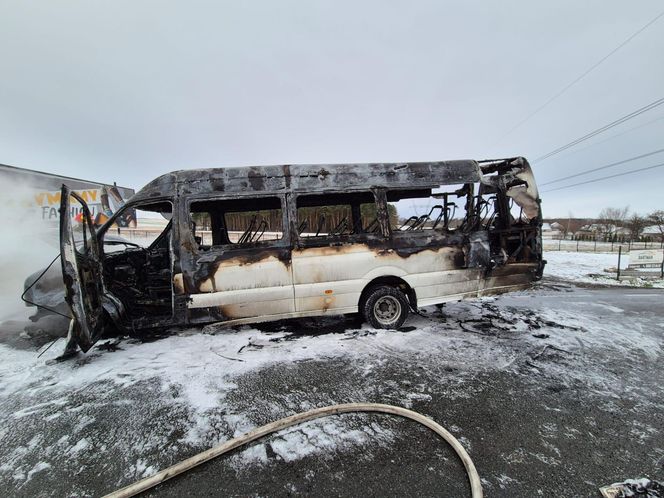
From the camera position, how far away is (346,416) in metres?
2.64

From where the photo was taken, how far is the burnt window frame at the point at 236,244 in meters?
4.32

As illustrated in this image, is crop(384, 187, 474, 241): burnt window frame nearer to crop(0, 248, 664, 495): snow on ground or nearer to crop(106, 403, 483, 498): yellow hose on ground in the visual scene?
crop(0, 248, 664, 495): snow on ground

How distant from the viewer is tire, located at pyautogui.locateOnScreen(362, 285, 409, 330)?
473 cm

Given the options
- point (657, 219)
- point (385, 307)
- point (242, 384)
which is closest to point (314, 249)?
point (385, 307)

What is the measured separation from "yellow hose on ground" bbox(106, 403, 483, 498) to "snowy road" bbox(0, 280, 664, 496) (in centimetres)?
7

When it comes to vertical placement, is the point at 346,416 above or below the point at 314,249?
below

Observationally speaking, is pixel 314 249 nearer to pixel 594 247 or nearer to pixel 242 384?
pixel 242 384

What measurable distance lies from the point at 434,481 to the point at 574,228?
312ft

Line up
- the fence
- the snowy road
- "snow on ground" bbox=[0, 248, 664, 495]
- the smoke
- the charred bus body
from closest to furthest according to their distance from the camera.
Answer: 1. the snowy road
2. "snow on ground" bbox=[0, 248, 664, 495]
3. the charred bus body
4. the smoke
5. the fence

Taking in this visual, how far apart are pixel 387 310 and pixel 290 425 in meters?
2.76

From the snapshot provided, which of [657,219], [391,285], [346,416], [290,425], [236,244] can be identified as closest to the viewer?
[290,425]

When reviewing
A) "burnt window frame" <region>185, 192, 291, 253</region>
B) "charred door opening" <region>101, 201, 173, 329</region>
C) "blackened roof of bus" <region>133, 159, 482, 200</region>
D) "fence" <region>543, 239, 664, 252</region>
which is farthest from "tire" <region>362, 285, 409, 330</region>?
"fence" <region>543, 239, 664, 252</region>

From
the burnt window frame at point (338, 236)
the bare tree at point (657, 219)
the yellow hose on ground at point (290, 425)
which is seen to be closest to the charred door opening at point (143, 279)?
the burnt window frame at point (338, 236)

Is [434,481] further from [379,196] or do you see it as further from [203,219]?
[203,219]
